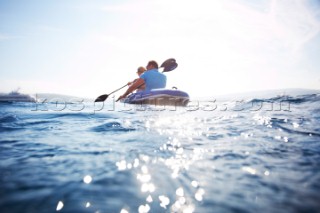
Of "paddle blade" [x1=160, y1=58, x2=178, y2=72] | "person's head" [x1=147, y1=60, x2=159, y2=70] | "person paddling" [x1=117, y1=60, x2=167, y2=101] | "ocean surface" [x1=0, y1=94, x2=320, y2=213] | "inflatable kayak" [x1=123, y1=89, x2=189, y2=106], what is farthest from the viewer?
"paddle blade" [x1=160, y1=58, x2=178, y2=72]

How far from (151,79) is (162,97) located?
67.9 inches

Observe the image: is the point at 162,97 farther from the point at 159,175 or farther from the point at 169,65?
the point at 159,175

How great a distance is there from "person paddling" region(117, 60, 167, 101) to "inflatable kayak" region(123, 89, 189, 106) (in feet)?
2.21

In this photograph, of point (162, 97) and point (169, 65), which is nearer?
point (162, 97)

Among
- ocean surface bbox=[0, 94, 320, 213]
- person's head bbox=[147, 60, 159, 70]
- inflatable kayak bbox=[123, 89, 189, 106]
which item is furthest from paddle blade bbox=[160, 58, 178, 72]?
ocean surface bbox=[0, 94, 320, 213]

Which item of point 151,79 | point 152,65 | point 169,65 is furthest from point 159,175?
point 169,65

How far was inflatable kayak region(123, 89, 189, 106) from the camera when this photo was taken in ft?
35.6

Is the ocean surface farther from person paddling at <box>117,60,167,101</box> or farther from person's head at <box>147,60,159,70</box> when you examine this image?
person's head at <box>147,60,159,70</box>

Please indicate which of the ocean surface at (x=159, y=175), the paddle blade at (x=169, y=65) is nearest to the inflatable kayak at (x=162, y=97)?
the paddle blade at (x=169, y=65)

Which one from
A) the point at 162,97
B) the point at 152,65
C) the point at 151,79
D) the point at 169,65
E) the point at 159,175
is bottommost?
the point at 159,175

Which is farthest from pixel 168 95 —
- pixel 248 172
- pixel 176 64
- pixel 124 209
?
pixel 124 209

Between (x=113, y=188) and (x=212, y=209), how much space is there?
0.87 metres

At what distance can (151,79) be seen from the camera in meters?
12.0

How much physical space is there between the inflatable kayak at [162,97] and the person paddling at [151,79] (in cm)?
67
